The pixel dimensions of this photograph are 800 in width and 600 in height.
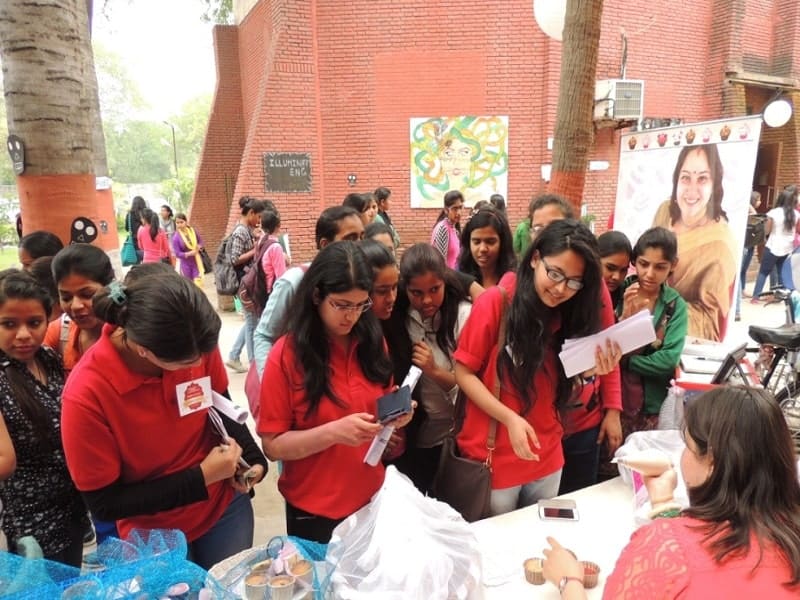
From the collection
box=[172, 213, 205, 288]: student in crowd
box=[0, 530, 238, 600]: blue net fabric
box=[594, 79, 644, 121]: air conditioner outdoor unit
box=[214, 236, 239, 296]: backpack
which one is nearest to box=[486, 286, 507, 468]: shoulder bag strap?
box=[0, 530, 238, 600]: blue net fabric

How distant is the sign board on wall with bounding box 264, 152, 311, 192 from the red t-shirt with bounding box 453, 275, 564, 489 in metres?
7.44

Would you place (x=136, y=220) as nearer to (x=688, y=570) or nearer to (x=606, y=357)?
(x=606, y=357)

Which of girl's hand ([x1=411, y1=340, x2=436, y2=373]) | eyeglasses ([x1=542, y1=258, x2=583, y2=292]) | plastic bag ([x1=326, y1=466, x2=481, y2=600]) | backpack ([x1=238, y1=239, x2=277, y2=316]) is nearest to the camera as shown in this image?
plastic bag ([x1=326, y1=466, x2=481, y2=600])

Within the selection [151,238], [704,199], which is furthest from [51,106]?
[151,238]

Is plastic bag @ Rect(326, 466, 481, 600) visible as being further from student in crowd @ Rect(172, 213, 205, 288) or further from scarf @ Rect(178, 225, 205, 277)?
scarf @ Rect(178, 225, 205, 277)

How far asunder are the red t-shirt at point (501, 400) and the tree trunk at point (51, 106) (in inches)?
84.4

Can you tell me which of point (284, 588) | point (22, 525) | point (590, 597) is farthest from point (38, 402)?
point (590, 597)

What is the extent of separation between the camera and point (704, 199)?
11.5 ft

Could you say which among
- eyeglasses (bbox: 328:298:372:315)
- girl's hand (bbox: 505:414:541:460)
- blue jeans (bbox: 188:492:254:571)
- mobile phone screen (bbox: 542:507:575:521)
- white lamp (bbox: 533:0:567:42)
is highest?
white lamp (bbox: 533:0:567:42)

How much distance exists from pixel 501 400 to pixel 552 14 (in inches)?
142

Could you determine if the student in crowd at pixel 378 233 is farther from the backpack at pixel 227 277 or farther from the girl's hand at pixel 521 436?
the backpack at pixel 227 277

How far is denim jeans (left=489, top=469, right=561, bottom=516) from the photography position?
1919 mm

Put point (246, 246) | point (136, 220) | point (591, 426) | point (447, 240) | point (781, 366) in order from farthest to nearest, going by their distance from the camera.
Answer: point (136, 220)
point (447, 240)
point (246, 246)
point (781, 366)
point (591, 426)

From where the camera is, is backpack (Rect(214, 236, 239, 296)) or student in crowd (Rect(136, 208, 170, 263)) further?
student in crowd (Rect(136, 208, 170, 263))
